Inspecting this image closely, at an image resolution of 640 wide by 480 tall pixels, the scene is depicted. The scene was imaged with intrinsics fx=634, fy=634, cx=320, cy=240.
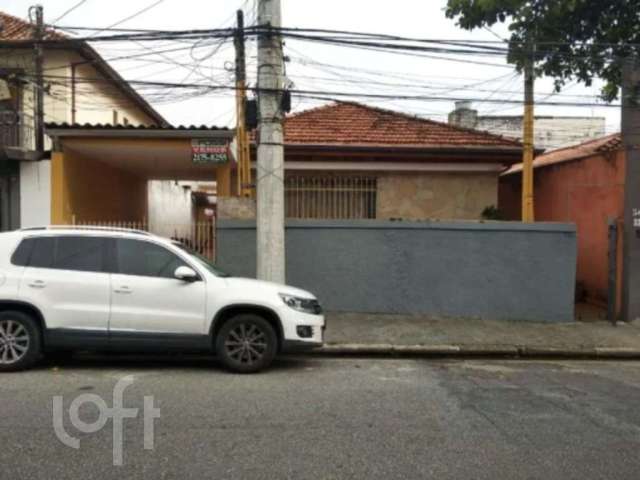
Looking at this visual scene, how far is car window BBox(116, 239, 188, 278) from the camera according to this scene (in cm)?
759

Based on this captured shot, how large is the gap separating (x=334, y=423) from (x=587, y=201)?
10949mm

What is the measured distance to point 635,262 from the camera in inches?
451

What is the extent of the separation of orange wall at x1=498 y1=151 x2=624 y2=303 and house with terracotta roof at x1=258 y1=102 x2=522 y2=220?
1717 mm

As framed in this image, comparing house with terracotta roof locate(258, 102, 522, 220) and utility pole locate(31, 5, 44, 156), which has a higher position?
utility pole locate(31, 5, 44, 156)

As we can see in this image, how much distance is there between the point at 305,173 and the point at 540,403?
9.05 m

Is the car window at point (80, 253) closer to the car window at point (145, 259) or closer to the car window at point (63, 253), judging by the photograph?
the car window at point (63, 253)

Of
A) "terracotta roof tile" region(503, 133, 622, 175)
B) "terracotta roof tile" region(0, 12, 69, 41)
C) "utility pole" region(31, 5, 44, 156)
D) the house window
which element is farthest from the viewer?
"terracotta roof tile" region(0, 12, 69, 41)

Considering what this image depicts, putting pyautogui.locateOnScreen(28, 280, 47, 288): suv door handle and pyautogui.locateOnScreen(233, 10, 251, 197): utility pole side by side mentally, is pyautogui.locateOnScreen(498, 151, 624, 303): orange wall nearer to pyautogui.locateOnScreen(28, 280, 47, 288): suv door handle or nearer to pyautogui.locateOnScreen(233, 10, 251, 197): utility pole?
pyautogui.locateOnScreen(233, 10, 251, 197): utility pole

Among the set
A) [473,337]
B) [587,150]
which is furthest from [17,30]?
[587,150]

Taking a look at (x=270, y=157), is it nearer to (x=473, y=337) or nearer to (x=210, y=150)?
(x=210, y=150)

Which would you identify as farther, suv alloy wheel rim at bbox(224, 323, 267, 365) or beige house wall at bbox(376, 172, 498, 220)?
beige house wall at bbox(376, 172, 498, 220)

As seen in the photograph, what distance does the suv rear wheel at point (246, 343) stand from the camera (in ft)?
24.6

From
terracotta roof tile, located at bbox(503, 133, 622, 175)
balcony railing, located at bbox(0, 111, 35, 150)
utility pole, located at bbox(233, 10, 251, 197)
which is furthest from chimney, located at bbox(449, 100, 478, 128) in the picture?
balcony railing, located at bbox(0, 111, 35, 150)

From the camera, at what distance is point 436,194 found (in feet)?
48.2
